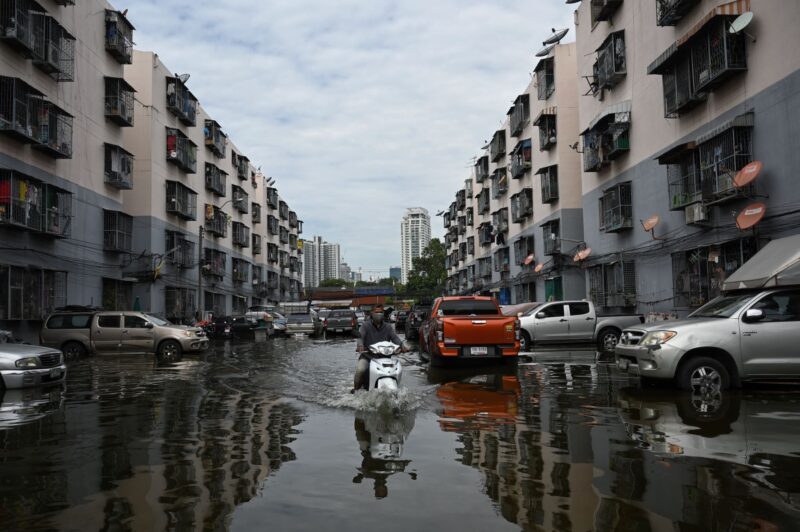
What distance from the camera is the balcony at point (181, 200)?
123 feet

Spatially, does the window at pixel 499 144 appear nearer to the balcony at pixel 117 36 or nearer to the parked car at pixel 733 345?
the balcony at pixel 117 36

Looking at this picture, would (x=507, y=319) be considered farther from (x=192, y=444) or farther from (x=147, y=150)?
(x=147, y=150)

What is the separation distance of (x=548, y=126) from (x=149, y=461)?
32.2 m

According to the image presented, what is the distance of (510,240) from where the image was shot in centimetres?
4741

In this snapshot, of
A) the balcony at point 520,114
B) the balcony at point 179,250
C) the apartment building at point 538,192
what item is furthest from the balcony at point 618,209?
the balcony at point 179,250

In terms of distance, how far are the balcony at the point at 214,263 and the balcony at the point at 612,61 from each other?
28260 millimetres

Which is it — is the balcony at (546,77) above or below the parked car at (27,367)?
above

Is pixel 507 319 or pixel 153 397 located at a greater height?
pixel 507 319

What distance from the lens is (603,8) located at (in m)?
25.7

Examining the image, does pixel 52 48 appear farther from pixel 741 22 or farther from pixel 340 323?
pixel 741 22

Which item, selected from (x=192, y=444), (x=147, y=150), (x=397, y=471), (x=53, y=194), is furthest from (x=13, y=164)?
(x=397, y=471)

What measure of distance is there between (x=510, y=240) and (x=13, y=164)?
33.1 metres

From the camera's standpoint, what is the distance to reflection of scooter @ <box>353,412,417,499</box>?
5.68 meters

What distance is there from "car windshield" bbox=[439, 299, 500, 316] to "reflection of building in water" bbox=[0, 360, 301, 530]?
612 cm
